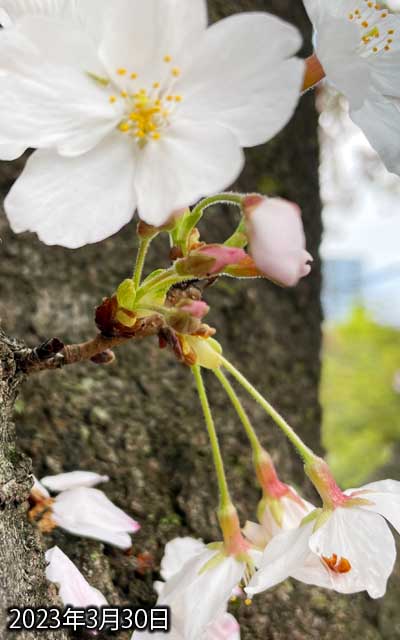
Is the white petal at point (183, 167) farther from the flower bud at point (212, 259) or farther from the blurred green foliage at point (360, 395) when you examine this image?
the blurred green foliage at point (360, 395)

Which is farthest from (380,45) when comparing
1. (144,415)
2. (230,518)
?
(144,415)

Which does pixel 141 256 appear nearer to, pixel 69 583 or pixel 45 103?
pixel 45 103

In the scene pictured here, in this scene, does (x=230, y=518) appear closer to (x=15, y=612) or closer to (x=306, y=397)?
(x=15, y=612)

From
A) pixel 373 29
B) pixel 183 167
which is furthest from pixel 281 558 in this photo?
pixel 373 29

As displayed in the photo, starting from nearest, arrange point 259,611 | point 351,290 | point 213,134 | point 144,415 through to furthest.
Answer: point 213,134 < point 259,611 < point 144,415 < point 351,290

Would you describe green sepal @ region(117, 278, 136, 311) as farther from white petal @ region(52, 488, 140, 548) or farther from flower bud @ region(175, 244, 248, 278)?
white petal @ region(52, 488, 140, 548)

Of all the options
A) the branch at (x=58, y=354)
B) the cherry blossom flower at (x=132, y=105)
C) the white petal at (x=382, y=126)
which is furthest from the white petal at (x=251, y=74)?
the branch at (x=58, y=354)

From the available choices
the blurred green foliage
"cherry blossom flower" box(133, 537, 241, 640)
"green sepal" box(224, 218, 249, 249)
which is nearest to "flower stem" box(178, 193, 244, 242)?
"green sepal" box(224, 218, 249, 249)
